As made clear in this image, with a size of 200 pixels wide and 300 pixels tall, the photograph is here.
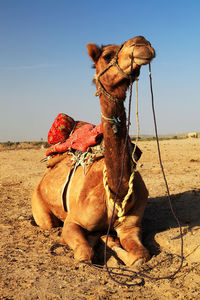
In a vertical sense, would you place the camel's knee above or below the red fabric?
below

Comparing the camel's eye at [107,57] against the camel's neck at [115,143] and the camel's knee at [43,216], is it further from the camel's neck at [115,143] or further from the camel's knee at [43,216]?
the camel's knee at [43,216]

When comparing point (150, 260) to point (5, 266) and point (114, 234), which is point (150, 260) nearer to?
point (114, 234)

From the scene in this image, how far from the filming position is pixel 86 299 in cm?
319

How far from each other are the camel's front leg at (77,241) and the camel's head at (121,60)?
1.94m

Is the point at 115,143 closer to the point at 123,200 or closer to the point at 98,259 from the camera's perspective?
the point at 123,200

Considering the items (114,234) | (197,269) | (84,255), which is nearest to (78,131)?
(114,234)

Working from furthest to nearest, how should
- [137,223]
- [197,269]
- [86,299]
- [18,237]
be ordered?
[18,237]
[137,223]
[197,269]
[86,299]

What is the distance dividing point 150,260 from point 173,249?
0.52 meters

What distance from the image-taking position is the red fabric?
5379 millimetres

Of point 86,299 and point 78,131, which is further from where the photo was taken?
point 78,131

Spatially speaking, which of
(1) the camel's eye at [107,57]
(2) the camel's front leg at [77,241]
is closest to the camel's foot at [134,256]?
(2) the camel's front leg at [77,241]

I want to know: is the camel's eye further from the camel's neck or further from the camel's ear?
the camel's neck

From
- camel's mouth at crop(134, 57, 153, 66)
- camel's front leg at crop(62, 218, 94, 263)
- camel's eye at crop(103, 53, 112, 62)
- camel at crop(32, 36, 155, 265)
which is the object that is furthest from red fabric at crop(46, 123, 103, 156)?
camel's mouth at crop(134, 57, 153, 66)

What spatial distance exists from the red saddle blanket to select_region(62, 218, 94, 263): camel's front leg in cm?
136
